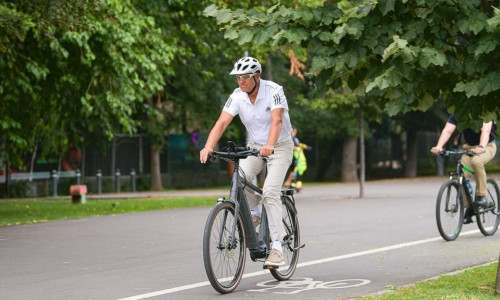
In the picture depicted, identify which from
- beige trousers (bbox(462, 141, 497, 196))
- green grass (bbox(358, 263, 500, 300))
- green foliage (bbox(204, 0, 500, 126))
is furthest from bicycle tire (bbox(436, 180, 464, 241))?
green foliage (bbox(204, 0, 500, 126))

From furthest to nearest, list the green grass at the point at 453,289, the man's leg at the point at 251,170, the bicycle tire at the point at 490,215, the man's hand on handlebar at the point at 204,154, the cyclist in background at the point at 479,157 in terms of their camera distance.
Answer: the bicycle tire at the point at 490,215 < the cyclist in background at the point at 479,157 < the man's leg at the point at 251,170 < the man's hand on handlebar at the point at 204,154 < the green grass at the point at 453,289

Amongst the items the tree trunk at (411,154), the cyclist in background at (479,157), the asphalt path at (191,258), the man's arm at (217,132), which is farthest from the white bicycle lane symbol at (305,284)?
the tree trunk at (411,154)

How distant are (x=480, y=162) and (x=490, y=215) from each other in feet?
2.98

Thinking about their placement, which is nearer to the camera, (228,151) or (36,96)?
(228,151)

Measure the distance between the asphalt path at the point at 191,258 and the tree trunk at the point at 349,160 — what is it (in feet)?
83.6

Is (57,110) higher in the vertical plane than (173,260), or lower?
higher

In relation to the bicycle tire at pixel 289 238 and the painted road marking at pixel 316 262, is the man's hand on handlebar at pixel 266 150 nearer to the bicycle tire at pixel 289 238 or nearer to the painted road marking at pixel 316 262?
the bicycle tire at pixel 289 238

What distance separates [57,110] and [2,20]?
651 cm

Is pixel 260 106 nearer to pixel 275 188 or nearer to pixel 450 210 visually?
pixel 275 188

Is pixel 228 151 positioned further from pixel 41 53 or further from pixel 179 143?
pixel 179 143

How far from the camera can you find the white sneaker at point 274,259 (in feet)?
28.5

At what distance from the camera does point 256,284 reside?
8.93m

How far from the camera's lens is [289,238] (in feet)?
30.5

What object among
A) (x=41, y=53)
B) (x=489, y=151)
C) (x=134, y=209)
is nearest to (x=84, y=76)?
(x=41, y=53)
